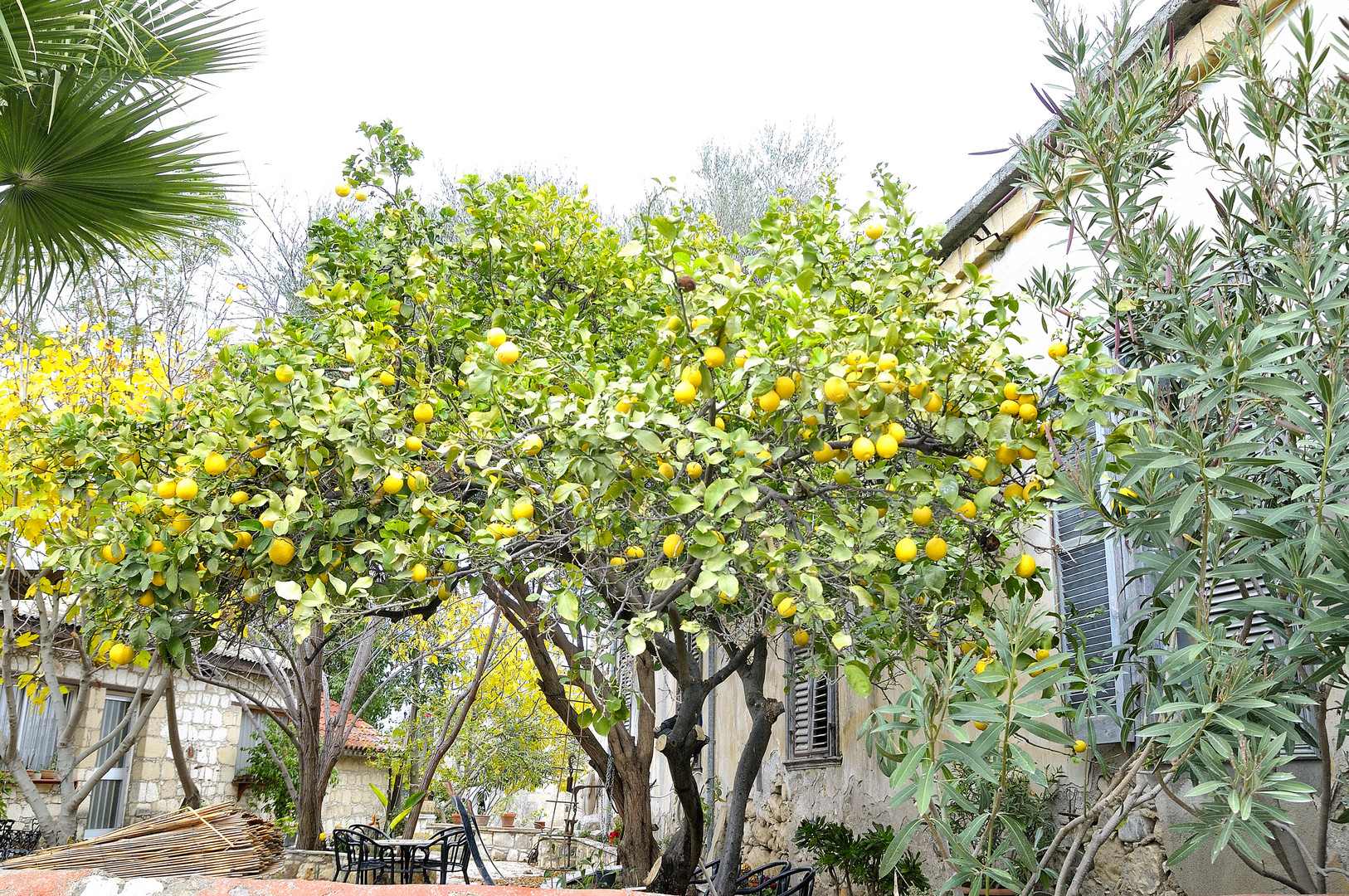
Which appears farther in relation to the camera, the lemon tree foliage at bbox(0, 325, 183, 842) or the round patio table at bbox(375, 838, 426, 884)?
the round patio table at bbox(375, 838, 426, 884)

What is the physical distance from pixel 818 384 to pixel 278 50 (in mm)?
3115

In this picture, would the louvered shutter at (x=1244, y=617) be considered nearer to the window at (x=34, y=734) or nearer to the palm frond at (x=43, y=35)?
the palm frond at (x=43, y=35)

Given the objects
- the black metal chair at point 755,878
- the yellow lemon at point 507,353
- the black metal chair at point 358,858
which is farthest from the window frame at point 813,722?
the yellow lemon at point 507,353

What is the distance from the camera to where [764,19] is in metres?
11.8

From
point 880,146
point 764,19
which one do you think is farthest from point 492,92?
point 880,146

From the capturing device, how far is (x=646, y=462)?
8.54 ft

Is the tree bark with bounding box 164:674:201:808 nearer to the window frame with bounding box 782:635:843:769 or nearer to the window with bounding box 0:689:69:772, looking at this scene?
the window frame with bounding box 782:635:843:769

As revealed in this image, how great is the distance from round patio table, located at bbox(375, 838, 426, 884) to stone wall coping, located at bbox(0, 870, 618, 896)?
6013 millimetres

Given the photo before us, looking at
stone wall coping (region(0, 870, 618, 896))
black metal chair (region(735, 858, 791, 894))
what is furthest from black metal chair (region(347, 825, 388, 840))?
stone wall coping (region(0, 870, 618, 896))

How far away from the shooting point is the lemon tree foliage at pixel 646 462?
2.43 meters

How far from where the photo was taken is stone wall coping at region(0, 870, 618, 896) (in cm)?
175

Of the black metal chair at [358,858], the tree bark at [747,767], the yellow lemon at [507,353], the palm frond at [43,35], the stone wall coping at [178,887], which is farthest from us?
the black metal chair at [358,858]

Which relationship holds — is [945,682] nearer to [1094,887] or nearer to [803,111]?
[1094,887]

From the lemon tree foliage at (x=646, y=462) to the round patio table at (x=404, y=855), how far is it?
15.5ft
